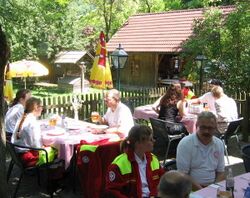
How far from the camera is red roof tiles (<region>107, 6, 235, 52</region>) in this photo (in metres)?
23.0

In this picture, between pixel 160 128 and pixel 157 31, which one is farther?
pixel 157 31

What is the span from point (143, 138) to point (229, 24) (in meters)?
10.0

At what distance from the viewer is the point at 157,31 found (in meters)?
25.2

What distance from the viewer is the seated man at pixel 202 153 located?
4066 millimetres

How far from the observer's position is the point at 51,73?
30.9m

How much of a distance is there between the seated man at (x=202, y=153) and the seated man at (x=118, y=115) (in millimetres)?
2232

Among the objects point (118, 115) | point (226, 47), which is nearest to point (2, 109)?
point (118, 115)

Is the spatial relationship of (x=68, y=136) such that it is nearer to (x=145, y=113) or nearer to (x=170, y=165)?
(x=170, y=165)

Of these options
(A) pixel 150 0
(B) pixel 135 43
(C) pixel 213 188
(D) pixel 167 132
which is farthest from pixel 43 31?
(C) pixel 213 188

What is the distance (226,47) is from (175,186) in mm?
11299

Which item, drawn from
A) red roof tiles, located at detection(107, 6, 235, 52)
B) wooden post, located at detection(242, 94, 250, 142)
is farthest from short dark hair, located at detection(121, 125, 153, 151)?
red roof tiles, located at detection(107, 6, 235, 52)

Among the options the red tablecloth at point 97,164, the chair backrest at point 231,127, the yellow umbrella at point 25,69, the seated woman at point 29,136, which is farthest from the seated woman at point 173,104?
the yellow umbrella at point 25,69

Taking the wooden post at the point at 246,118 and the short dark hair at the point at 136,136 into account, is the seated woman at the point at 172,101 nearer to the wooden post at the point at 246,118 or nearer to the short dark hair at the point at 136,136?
the wooden post at the point at 246,118

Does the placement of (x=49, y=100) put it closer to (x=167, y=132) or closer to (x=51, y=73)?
(x=167, y=132)
